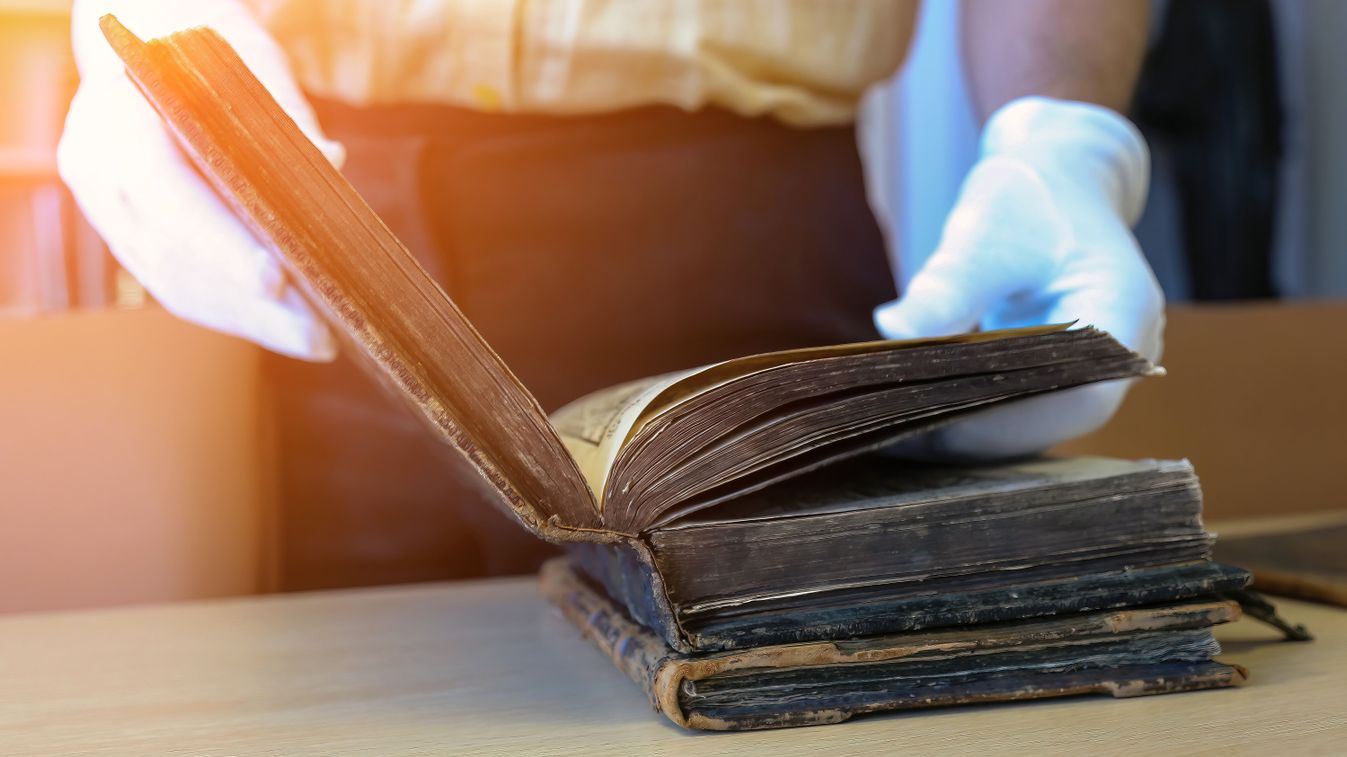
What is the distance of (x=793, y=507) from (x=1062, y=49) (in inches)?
23.4

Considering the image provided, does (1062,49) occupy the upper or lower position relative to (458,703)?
upper

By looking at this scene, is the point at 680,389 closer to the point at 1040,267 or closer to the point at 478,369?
the point at 478,369

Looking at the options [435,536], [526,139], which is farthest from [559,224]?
[435,536]

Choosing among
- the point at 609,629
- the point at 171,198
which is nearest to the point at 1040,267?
the point at 609,629

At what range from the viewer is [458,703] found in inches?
19.9

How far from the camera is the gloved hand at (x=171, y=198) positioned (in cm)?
64

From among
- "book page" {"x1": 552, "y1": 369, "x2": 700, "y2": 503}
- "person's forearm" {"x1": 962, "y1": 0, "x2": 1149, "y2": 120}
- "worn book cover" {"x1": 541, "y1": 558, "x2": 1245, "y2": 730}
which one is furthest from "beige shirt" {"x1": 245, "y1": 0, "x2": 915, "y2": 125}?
"worn book cover" {"x1": 541, "y1": 558, "x2": 1245, "y2": 730}

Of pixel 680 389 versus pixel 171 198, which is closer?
pixel 680 389

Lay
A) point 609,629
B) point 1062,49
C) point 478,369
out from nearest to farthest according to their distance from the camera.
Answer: point 478,369 < point 609,629 < point 1062,49

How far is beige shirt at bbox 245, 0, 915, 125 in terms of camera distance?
940mm

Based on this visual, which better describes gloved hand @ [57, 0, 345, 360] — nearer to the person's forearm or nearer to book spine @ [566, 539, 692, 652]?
book spine @ [566, 539, 692, 652]

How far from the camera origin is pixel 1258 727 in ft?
1.35

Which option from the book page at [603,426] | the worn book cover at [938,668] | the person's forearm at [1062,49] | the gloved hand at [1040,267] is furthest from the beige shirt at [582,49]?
the worn book cover at [938,668]

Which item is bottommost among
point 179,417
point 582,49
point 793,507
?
point 179,417
